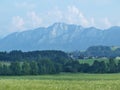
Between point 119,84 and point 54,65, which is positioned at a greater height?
point 54,65

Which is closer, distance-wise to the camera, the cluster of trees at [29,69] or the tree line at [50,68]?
the cluster of trees at [29,69]

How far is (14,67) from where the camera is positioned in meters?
118

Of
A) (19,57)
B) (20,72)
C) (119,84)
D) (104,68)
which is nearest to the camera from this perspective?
(119,84)

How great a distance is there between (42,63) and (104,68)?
19687 mm

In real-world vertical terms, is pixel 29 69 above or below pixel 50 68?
below

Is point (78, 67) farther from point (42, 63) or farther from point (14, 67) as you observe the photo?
point (14, 67)

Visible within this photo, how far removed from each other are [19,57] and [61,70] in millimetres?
63519

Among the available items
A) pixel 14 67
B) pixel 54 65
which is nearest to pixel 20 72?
pixel 14 67

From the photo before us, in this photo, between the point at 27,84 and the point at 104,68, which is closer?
the point at 27,84

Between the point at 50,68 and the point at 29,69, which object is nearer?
the point at 29,69

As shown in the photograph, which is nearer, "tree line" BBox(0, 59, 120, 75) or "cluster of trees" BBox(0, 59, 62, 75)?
"cluster of trees" BBox(0, 59, 62, 75)

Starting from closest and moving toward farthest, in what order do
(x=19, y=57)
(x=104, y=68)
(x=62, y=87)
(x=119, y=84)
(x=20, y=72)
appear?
(x=62, y=87)
(x=119, y=84)
(x=20, y=72)
(x=104, y=68)
(x=19, y=57)

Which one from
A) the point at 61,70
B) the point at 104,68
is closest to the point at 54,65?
the point at 61,70

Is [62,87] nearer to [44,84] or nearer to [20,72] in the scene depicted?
[44,84]
